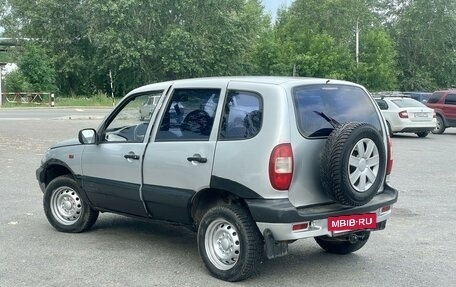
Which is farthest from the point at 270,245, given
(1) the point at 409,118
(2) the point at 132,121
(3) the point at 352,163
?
(1) the point at 409,118

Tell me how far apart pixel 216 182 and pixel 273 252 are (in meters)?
0.80

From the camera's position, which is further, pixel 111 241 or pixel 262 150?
pixel 111 241

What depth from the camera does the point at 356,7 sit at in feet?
181

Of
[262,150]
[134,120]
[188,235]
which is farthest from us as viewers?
[188,235]

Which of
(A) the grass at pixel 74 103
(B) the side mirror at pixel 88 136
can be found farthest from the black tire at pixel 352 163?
(A) the grass at pixel 74 103

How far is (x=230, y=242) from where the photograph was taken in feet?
18.3

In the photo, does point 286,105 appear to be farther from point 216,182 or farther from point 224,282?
point 224,282

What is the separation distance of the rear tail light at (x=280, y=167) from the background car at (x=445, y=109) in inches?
827

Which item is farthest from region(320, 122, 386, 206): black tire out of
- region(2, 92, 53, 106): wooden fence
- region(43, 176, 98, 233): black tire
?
region(2, 92, 53, 106): wooden fence

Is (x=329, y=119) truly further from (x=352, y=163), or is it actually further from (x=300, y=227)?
(x=300, y=227)

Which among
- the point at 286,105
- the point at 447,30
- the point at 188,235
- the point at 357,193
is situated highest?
the point at 447,30

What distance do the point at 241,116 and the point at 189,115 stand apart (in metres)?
0.67

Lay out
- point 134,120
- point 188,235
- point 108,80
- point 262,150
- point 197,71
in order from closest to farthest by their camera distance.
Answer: point 262,150 → point 134,120 → point 188,235 → point 197,71 → point 108,80

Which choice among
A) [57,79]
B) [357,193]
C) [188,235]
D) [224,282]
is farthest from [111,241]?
[57,79]
